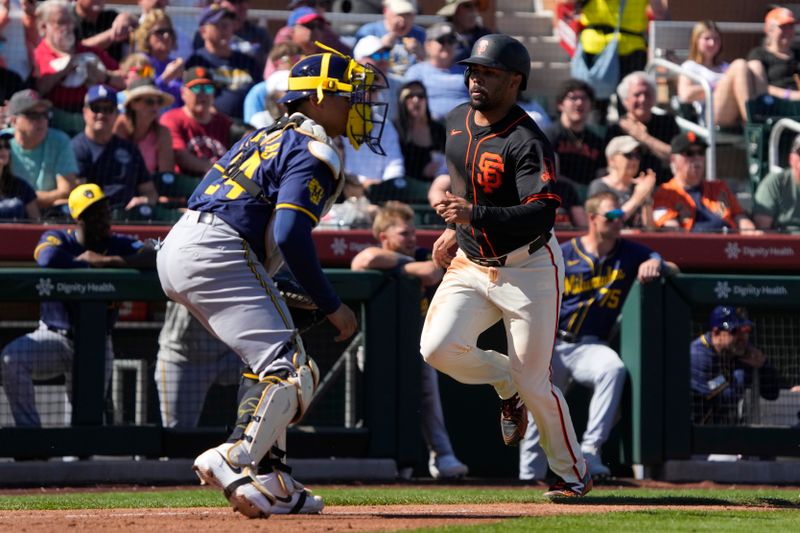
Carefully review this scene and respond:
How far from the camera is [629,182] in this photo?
1037 centimetres

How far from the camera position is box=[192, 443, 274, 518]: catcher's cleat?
4922 mm

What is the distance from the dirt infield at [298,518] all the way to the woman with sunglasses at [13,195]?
355 centimetres

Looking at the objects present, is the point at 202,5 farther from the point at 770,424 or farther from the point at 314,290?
the point at 314,290

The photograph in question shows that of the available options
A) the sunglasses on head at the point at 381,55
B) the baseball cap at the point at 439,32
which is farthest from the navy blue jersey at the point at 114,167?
the baseball cap at the point at 439,32

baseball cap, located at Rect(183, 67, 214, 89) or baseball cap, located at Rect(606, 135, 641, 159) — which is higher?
baseball cap, located at Rect(183, 67, 214, 89)

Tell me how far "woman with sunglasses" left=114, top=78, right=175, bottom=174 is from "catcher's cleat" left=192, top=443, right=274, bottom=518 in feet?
17.0

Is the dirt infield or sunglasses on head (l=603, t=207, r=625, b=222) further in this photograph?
sunglasses on head (l=603, t=207, r=625, b=222)

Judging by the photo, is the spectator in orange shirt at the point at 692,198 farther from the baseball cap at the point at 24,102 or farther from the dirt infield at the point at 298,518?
the baseball cap at the point at 24,102

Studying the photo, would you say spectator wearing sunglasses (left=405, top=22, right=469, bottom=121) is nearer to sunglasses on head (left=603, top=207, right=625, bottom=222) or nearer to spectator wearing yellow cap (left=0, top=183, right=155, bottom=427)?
sunglasses on head (left=603, top=207, right=625, bottom=222)

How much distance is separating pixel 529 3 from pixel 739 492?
8.24 metres

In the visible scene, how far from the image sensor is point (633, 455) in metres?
8.26

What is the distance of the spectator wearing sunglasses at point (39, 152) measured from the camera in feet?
30.6

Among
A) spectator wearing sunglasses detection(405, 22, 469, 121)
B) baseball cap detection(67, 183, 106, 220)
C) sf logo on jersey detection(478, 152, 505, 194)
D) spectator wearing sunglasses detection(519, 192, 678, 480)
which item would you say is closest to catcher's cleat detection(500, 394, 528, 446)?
sf logo on jersey detection(478, 152, 505, 194)

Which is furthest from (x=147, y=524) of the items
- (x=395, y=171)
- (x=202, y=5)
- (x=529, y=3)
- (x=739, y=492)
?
(x=529, y=3)
